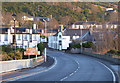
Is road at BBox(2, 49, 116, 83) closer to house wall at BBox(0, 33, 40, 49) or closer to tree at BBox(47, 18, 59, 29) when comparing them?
house wall at BBox(0, 33, 40, 49)

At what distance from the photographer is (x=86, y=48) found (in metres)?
67.1

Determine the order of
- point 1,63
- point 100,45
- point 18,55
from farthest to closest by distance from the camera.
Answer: point 100,45, point 18,55, point 1,63

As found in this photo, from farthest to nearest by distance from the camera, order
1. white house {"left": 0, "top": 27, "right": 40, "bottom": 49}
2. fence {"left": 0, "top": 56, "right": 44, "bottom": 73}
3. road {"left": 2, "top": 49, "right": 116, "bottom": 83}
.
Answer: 1. white house {"left": 0, "top": 27, "right": 40, "bottom": 49}
2. fence {"left": 0, "top": 56, "right": 44, "bottom": 73}
3. road {"left": 2, "top": 49, "right": 116, "bottom": 83}

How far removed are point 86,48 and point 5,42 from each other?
74.0 ft

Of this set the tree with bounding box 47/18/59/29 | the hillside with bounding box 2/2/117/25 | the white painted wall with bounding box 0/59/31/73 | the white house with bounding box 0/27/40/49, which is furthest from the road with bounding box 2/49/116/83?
the hillside with bounding box 2/2/117/25

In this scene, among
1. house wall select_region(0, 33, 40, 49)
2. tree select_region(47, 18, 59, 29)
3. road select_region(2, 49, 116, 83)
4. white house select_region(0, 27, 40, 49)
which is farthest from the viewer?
tree select_region(47, 18, 59, 29)

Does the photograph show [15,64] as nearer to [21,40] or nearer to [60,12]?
[21,40]

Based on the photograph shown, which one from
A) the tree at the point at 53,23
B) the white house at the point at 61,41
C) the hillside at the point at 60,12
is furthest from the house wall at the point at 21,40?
the hillside at the point at 60,12

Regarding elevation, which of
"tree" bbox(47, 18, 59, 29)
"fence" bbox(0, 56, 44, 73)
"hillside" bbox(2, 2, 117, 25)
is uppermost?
"hillside" bbox(2, 2, 117, 25)

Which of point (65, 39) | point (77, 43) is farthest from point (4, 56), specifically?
point (65, 39)

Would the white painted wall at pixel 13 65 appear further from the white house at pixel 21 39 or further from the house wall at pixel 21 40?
the white house at pixel 21 39

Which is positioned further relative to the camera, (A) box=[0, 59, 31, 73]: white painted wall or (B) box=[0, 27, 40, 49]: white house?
(B) box=[0, 27, 40, 49]: white house

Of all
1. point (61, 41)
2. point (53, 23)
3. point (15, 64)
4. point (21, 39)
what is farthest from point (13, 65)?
point (53, 23)

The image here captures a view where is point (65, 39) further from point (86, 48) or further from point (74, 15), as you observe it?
point (74, 15)
